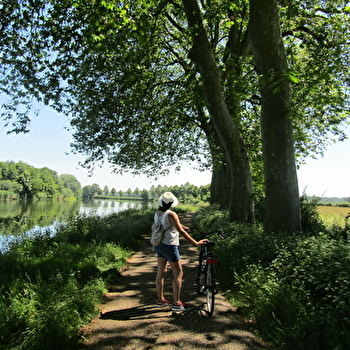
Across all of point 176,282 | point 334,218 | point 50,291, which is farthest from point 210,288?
point 334,218

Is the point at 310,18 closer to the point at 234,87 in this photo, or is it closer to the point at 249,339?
the point at 234,87

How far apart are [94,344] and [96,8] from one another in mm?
8088

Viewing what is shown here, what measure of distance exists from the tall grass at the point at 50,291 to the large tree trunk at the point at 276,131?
4362 millimetres

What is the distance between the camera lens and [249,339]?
3.75 metres

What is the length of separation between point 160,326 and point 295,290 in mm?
2034

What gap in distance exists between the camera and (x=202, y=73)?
9812 millimetres

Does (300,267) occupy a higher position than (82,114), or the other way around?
(82,114)

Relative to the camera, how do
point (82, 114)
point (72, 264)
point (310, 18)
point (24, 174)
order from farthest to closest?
point (24, 174) < point (82, 114) < point (310, 18) < point (72, 264)

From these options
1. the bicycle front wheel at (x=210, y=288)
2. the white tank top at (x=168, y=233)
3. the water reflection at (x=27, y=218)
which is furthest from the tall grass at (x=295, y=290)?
the water reflection at (x=27, y=218)

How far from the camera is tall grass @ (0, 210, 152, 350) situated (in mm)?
3465

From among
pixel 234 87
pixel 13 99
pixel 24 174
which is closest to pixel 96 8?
pixel 13 99

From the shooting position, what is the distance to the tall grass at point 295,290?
314 centimetres

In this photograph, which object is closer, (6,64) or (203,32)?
(6,64)

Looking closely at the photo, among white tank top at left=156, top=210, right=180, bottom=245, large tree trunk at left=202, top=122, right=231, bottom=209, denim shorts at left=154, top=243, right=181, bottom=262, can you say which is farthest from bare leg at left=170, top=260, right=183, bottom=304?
large tree trunk at left=202, top=122, right=231, bottom=209
